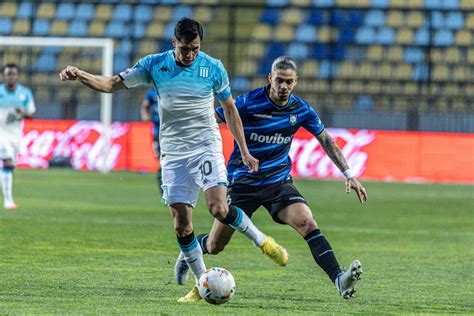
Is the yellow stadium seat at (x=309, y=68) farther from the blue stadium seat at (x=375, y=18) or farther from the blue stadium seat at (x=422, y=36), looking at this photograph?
the blue stadium seat at (x=422, y=36)

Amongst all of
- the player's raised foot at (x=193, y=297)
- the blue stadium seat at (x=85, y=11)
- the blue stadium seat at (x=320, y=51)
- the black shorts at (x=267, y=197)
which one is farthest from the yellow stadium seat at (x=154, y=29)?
the player's raised foot at (x=193, y=297)

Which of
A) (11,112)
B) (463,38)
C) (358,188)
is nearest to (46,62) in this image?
(463,38)

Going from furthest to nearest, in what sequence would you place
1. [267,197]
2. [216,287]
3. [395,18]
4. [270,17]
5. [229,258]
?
[270,17] → [395,18] → [229,258] → [267,197] → [216,287]

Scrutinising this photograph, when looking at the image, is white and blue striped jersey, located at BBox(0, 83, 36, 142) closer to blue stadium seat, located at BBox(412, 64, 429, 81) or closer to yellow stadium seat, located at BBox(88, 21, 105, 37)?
blue stadium seat, located at BBox(412, 64, 429, 81)

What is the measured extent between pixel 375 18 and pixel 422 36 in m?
1.49

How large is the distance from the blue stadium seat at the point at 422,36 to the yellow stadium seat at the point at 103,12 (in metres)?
9.49

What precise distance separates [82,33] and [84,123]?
6.41 meters

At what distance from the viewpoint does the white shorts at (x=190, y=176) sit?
8859 mm

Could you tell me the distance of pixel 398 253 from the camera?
44.8 ft

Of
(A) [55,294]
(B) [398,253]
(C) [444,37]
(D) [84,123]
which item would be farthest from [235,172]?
(C) [444,37]

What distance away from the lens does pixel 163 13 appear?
36031 mm

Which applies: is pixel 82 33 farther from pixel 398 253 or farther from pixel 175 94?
pixel 175 94

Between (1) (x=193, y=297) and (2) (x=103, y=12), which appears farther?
(2) (x=103, y=12)

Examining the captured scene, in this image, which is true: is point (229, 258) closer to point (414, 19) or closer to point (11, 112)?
point (11, 112)
